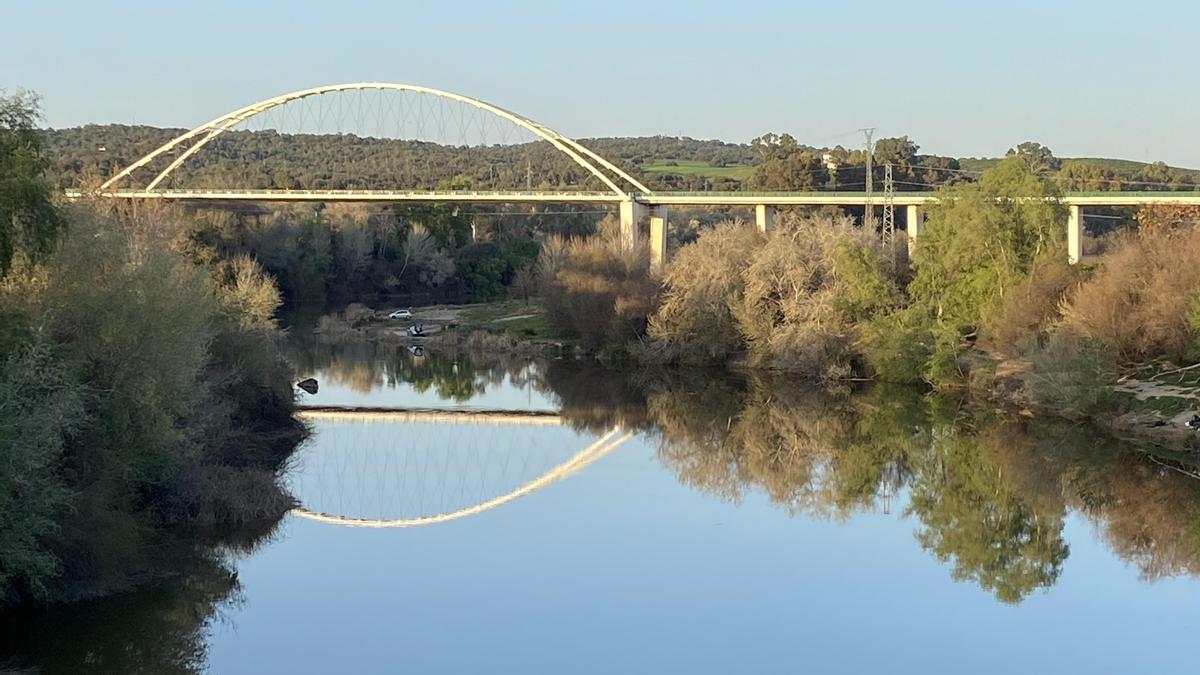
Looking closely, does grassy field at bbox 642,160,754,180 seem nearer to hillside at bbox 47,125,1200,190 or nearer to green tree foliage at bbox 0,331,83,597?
hillside at bbox 47,125,1200,190

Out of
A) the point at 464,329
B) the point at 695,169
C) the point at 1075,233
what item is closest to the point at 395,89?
the point at 464,329

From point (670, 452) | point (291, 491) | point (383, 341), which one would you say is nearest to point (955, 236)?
point (670, 452)

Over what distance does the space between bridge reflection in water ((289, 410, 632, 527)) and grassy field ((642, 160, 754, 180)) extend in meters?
60.7

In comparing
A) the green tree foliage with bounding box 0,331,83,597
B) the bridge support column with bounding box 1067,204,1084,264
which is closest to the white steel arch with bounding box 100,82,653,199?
the bridge support column with bounding box 1067,204,1084,264

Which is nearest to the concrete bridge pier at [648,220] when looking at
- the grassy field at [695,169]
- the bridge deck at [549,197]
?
the bridge deck at [549,197]

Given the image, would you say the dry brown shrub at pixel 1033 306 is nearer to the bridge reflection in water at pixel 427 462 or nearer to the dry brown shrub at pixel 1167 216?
the dry brown shrub at pixel 1167 216

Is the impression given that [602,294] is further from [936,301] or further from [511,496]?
[511,496]

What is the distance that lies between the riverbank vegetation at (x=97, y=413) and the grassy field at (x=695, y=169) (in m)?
74.8

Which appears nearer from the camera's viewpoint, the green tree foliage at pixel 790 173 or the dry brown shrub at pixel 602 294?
the dry brown shrub at pixel 602 294

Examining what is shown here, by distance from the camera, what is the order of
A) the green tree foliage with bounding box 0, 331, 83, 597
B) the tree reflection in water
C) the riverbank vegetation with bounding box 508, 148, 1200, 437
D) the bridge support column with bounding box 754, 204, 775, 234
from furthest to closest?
the bridge support column with bounding box 754, 204, 775, 234 < the riverbank vegetation with bounding box 508, 148, 1200, 437 < the tree reflection in water < the green tree foliage with bounding box 0, 331, 83, 597

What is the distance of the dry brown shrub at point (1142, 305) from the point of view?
32.7m

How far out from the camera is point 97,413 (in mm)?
17531

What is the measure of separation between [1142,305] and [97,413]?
2574 centimetres

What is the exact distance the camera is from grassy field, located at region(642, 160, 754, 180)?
99219mm
